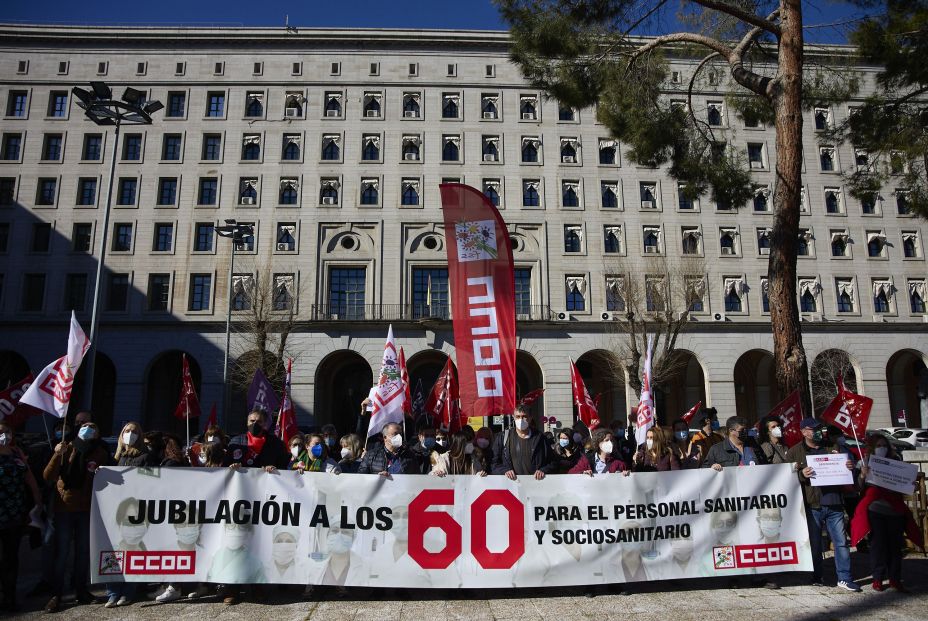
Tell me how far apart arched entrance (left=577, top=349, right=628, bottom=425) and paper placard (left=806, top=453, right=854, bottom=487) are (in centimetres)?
2589

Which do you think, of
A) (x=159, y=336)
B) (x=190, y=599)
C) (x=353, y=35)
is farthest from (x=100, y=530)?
(x=353, y=35)

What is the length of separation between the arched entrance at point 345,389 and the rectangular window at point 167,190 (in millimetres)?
13140

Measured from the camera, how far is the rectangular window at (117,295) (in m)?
Result: 33.2

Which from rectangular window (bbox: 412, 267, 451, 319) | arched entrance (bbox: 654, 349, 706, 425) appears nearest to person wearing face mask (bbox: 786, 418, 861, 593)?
rectangular window (bbox: 412, 267, 451, 319)

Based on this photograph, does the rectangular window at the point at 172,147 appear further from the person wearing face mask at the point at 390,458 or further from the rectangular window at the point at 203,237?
the person wearing face mask at the point at 390,458

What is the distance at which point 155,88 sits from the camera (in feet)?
119

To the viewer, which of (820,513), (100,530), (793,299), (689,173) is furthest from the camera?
(689,173)

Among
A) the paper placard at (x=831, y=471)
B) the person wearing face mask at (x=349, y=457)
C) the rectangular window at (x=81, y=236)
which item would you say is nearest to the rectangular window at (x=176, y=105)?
the rectangular window at (x=81, y=236)

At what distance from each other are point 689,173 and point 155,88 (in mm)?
34947

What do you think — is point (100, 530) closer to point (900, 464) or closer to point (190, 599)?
point (190, 599)

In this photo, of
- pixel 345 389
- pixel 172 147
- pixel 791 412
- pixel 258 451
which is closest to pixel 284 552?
pixel 258 451

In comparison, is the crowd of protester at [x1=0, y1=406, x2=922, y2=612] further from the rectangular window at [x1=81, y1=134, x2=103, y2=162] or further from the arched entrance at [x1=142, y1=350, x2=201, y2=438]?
the rectangular window at [x1=81, y1=134, x2=103, y2=162]

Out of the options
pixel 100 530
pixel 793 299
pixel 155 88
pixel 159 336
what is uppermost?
pixel 155 88

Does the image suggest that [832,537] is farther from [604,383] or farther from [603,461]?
[604,383]
